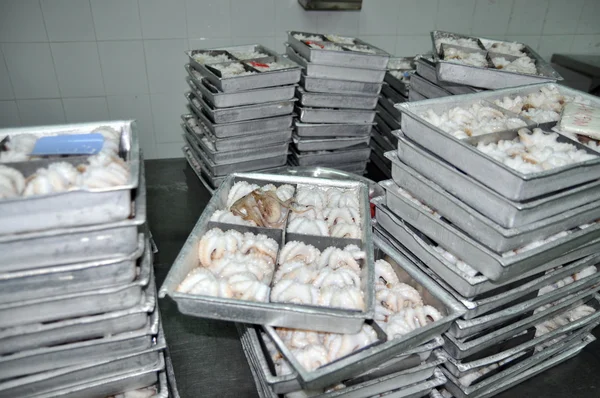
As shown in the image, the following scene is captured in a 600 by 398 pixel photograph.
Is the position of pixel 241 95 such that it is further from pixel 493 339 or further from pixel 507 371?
pixel 507 371

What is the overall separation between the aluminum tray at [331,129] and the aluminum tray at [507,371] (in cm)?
164

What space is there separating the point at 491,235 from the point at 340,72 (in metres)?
1.65

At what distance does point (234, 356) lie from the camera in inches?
72.5

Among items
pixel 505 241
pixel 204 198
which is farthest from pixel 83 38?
pixel 505 241

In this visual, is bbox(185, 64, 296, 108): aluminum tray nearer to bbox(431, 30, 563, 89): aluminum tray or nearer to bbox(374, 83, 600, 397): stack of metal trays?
bbox(431, 30, 563, 89): aluminum tray

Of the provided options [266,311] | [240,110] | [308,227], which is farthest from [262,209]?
[240,110]

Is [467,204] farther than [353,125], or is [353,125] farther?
[353,125]

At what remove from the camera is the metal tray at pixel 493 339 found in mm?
1549

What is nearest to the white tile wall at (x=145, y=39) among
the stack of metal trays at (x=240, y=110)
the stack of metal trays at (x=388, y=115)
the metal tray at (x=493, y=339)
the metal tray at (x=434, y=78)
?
the stack of metal trays at (x=240, y=110)

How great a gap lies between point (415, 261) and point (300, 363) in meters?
0.69

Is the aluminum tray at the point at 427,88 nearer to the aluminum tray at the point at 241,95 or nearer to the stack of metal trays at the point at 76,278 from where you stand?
the aluminum tray at the point at 241,95

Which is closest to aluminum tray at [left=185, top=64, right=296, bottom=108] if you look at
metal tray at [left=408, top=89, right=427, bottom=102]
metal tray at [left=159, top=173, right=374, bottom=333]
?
metal tray at [left=408, top=89, right=427, bottom=102]

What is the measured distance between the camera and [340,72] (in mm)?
2691

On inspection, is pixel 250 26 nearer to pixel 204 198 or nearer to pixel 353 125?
pixel 353 125
